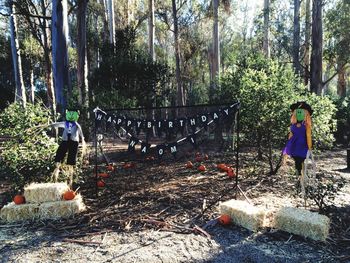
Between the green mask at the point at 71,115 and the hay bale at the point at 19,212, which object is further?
the green mask at the point at 71,115

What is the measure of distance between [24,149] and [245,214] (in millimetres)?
4394

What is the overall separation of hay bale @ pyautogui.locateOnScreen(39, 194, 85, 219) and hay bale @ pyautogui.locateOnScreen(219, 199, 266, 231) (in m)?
2.57

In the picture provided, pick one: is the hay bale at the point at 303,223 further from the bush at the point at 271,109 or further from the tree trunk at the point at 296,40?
the tree trunk at the point at 296,40

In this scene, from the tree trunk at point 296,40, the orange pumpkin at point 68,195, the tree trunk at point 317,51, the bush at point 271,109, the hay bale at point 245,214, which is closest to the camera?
the hay bale at point 245,214

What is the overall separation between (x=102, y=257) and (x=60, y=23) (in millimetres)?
8547

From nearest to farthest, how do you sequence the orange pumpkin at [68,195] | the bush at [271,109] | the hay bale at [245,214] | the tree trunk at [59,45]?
the hay bale at [245,214]
the orange pumpkin at [68,195]
the bush at [271,109]
the tree trunk at [59,45]

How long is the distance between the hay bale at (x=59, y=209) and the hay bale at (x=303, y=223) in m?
3.38

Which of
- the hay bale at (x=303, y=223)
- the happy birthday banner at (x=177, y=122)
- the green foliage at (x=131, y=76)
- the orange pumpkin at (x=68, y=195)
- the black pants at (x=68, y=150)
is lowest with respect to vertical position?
the hay bale at (x=303, y=223)

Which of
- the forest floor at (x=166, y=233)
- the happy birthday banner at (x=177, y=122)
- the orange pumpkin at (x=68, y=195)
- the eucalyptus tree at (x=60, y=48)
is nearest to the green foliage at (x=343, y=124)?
the forest floor at (x=166, y=233)

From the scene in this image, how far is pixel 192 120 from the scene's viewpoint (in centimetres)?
592

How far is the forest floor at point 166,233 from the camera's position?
4.01m

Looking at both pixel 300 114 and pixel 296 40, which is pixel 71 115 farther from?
pixel 296 40

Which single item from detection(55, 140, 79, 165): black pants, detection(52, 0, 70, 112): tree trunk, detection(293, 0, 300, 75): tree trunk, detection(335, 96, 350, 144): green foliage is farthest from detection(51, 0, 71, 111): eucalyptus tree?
detection(293, 0, 300, 75): tree trunk

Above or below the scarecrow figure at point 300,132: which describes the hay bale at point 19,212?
below
